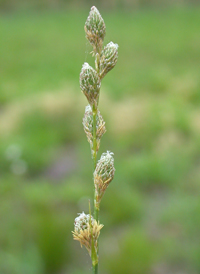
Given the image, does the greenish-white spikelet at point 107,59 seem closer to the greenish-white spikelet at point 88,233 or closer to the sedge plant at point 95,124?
the sedge plant at point 95,124

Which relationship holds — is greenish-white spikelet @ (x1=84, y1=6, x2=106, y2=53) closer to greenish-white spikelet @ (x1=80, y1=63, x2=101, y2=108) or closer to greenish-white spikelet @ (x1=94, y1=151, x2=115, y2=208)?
greenish-white spikelet @ (x1=80, y1=63, x2=101, y2=108)

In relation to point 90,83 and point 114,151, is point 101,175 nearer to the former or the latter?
point 90,83

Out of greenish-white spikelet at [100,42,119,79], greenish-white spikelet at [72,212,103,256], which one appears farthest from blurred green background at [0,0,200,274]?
greenish-white spikelet at [72,212,103,256]

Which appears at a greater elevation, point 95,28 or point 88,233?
point 95,28

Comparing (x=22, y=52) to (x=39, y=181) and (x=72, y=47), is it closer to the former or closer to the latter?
(x=72, y=47)

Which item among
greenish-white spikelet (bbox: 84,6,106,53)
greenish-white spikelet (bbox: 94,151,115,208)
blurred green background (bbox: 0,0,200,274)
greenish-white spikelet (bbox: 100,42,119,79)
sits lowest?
greenish-white spikelet (bbox: 94,151,115,208)

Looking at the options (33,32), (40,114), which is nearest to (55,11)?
(33,32)

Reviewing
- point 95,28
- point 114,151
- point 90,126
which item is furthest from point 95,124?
point 114,151
